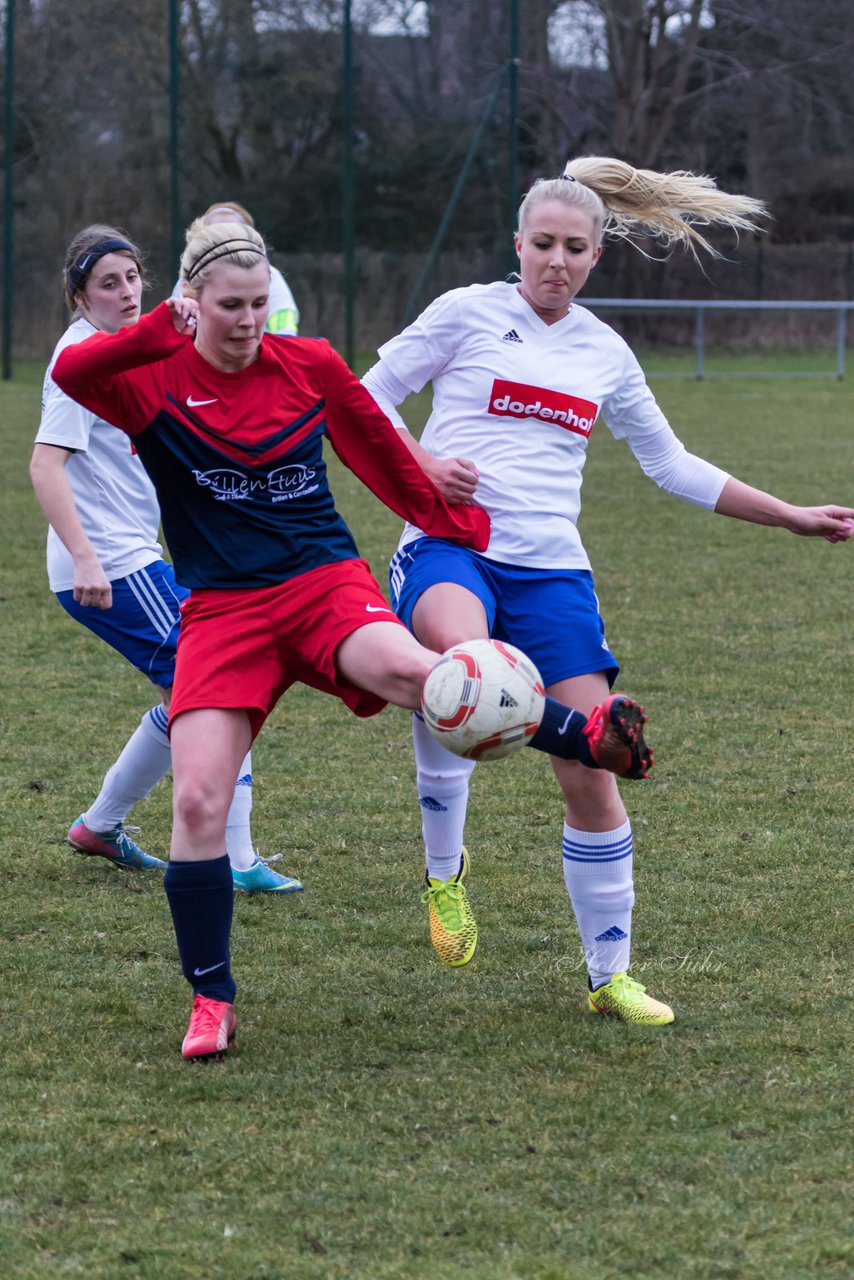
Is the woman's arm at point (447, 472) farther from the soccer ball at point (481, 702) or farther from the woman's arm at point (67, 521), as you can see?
the woman's arm at point (67, 521)

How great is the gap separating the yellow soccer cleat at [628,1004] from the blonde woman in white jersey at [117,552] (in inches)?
48.0

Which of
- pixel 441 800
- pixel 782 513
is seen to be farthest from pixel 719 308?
pixel 441 800

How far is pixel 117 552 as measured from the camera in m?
4.65

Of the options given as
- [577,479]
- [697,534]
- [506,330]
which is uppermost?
[506,330]

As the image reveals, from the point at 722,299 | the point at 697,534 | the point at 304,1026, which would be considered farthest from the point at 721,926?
the point at 722,299

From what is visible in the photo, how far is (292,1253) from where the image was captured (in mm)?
2609

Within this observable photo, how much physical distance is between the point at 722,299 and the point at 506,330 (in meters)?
29.2

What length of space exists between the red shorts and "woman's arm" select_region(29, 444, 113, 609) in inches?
20.0

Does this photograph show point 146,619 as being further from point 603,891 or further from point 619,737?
point 619,737

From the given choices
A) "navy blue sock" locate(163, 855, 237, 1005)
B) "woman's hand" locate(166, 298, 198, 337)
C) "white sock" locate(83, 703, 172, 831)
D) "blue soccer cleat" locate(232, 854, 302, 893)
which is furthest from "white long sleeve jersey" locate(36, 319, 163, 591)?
"navy blue sock" locate(163, 855, 237, 1005)

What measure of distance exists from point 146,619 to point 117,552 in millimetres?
213

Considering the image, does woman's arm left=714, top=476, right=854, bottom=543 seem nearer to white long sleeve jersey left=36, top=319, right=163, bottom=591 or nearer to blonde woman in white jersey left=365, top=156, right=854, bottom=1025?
blonde woman in white jersey left=365, top=156, right=854, bottom=1025

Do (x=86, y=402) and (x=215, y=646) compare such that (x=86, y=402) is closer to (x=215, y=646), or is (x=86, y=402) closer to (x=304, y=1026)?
(x=215, y=646)

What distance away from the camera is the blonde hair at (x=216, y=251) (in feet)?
11.1
